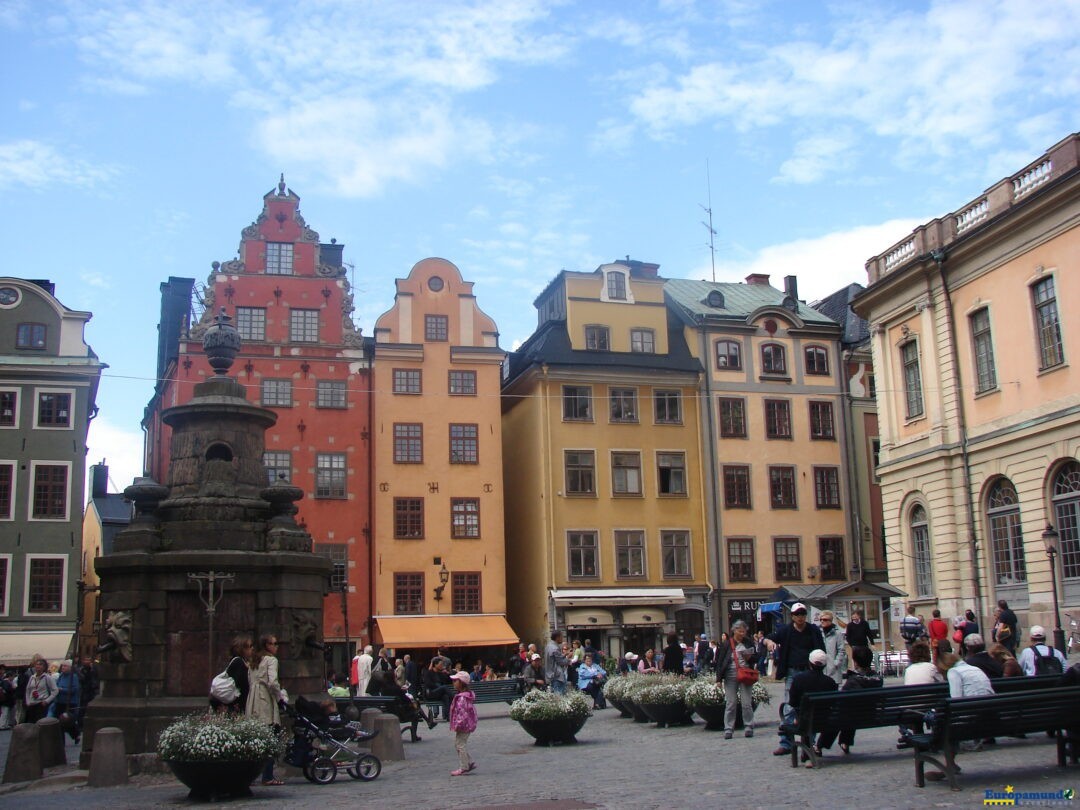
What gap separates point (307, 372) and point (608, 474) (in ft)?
39.2

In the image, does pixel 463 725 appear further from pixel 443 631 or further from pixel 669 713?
pixel 443 631

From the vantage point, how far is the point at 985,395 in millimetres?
34344

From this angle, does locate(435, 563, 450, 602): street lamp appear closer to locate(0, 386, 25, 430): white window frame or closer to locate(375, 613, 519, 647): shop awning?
locate(375, 613, 519, 647): shop awning

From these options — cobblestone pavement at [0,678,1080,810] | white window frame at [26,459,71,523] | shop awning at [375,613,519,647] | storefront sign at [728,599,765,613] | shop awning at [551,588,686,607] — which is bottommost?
cobblestone pavement at [0,678,1080,810]

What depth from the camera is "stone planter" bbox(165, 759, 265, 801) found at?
13.9 metres

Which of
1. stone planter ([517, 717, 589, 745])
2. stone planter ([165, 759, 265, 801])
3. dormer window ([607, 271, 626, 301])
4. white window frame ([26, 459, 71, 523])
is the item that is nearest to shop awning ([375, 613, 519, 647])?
white window frame ([26, 459, 71, 523])

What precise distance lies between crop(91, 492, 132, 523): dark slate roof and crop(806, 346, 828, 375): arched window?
30.5m

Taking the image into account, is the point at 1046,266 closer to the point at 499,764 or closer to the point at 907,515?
the point at 907,515

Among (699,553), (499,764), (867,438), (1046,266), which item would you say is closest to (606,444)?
(699,553)

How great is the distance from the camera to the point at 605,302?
49.0m

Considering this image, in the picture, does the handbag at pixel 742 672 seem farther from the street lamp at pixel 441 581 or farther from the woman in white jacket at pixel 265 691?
the street lamp at pixel 441 581

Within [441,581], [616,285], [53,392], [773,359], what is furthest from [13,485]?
[773,359]

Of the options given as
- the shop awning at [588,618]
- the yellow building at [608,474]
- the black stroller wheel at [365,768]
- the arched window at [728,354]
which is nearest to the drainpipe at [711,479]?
the yellow building at [608,474]

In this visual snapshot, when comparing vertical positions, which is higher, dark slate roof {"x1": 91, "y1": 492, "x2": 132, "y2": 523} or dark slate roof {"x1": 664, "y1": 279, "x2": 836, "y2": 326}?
dark slate roof {"x1": 664, "y1": 279, "x2": 836, "y2": 326}
